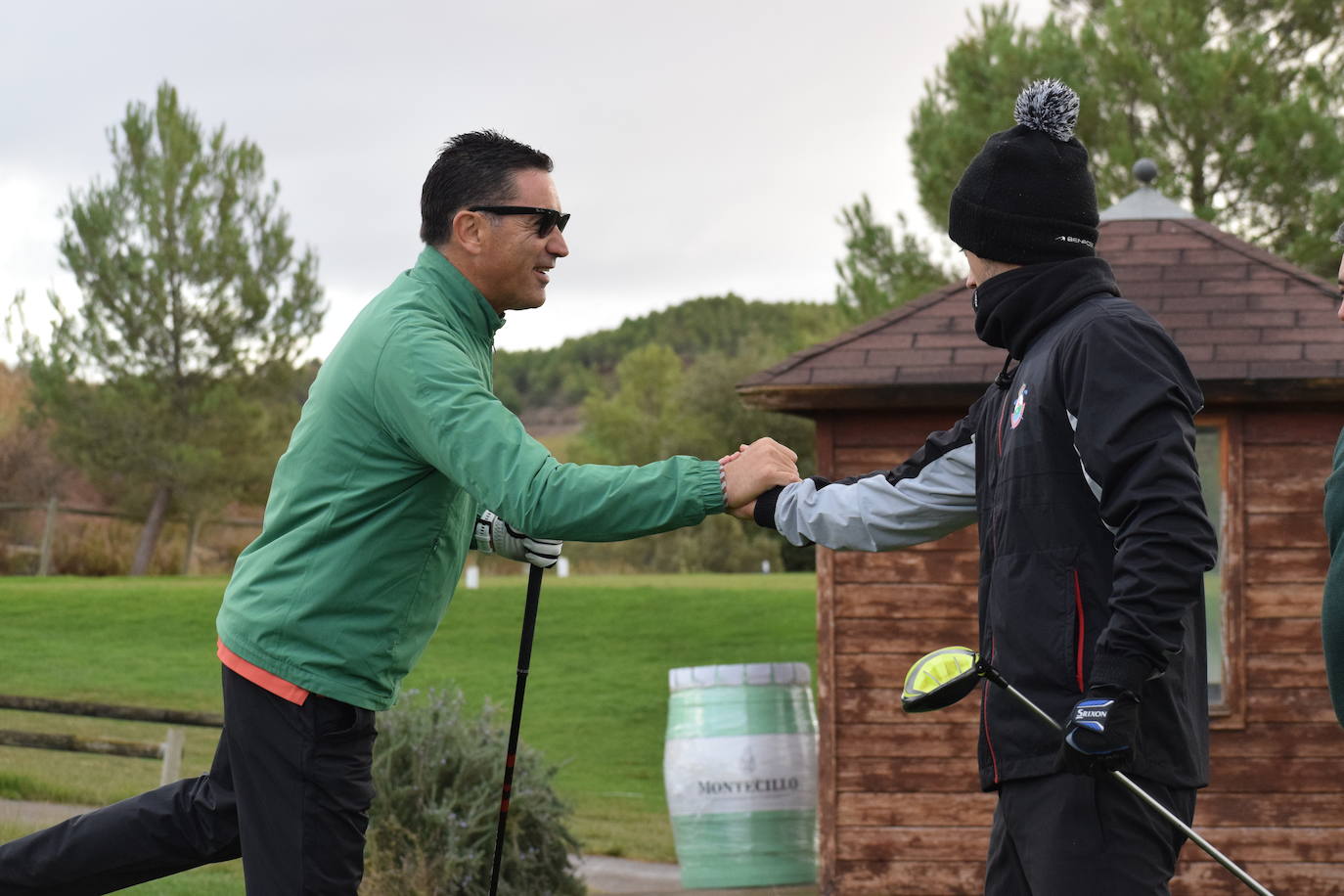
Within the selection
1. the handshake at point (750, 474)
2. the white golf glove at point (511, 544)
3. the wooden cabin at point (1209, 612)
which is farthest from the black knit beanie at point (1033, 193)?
the wooden cabin at point (1209, 612)

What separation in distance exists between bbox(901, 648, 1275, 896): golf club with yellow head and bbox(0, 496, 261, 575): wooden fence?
14.1 metres

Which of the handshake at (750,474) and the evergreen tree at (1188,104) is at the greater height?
the evergreen tree at (1188,104)

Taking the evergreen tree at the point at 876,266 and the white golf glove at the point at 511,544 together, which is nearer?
the white golf glove at the point at 511,544

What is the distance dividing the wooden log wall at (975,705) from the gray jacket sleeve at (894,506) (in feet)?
15.3

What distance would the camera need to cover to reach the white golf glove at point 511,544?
13.5 ft

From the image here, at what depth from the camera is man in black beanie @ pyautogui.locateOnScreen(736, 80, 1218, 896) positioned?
2.71 m

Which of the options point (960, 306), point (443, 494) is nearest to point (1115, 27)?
point (960, 306)

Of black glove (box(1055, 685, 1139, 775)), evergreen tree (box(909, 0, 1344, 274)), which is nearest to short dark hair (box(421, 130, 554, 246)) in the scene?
black glove (box(1055, 685, 1139, 775))

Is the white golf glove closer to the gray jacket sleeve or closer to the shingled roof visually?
the gray jacket sleeve

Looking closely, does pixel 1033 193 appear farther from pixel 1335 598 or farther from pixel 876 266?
pixel 876 266

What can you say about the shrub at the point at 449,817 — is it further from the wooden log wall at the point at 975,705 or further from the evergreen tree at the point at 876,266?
the evergreen tree at the point at 876,266

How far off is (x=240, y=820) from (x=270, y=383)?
29.0 m

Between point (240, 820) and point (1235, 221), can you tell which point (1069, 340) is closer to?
point (240, 820)

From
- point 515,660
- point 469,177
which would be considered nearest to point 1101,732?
point 469,177
